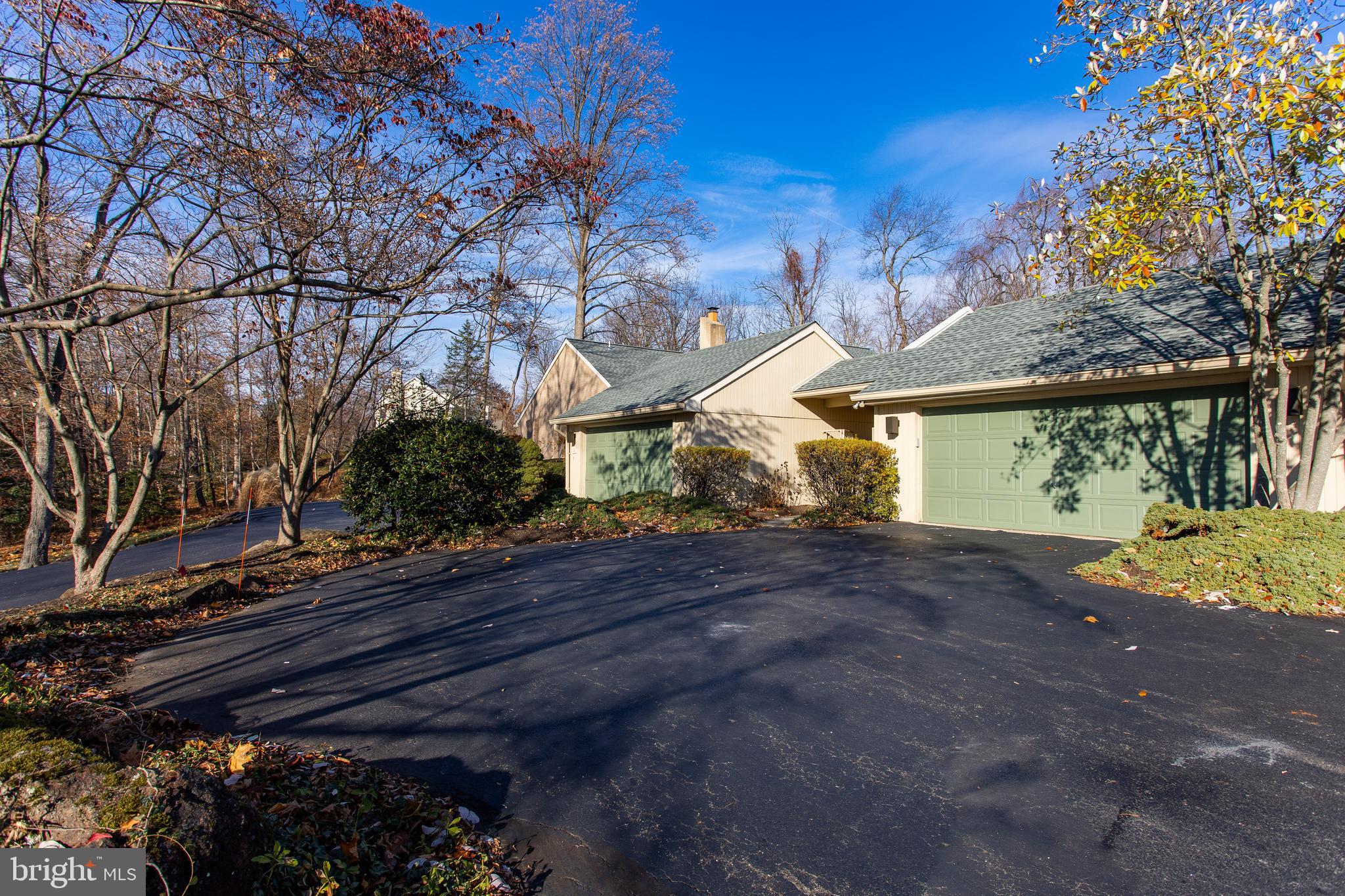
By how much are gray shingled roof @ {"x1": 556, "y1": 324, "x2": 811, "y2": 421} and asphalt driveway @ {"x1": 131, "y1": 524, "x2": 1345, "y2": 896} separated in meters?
9.81

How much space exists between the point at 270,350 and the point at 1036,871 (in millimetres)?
19761

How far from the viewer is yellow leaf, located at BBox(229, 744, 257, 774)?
3.04 meters

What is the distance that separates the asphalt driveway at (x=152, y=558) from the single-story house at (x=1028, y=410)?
8.71 metres

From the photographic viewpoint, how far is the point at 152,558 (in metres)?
13.1

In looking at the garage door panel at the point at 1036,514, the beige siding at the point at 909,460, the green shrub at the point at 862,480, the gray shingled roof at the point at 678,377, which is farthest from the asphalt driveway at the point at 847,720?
the gray shingled roof at the point at 678,377

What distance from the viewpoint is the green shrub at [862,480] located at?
12953mm

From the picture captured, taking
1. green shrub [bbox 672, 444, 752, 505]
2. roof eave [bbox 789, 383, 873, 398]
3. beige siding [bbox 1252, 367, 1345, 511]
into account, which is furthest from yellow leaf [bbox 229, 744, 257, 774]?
roof eave [bbox 789, 383, 873, 398]

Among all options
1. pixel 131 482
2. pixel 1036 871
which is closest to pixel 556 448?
pixel 131 482

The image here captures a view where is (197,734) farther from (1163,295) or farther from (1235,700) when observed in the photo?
(1163,295)

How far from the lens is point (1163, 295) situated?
11.8 m

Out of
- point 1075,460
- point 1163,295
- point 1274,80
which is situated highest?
point 1274,80

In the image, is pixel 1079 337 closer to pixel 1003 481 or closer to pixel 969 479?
pixel 1003 481

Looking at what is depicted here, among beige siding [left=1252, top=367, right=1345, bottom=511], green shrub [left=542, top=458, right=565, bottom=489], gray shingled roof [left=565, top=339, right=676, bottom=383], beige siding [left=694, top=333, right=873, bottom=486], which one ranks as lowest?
green shrub [left=542, top=458, right=565, bottom=489]

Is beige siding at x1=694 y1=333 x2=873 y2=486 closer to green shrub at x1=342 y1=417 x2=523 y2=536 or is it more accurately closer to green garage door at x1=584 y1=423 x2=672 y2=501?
green garage door at x1=584 y1=423 x2=672 y2=501
